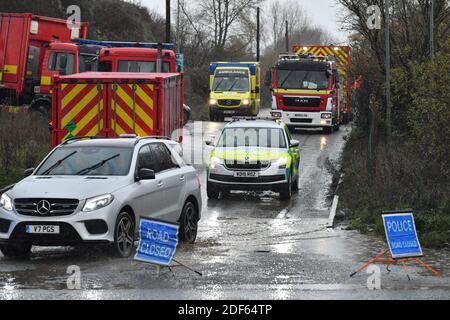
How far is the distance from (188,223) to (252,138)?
721 centimetres

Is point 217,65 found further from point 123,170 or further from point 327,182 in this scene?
point 123,170

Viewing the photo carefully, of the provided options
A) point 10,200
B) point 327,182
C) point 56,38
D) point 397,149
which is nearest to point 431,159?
point 397,149

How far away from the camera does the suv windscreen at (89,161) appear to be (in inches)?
538

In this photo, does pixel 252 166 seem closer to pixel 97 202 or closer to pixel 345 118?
pixel 97 202

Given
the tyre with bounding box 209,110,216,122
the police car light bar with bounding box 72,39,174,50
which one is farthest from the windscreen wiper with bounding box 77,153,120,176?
the tyre with bounding box 209,110,216,122

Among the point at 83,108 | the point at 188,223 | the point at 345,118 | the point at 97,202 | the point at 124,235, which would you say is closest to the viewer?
the point at 97,202

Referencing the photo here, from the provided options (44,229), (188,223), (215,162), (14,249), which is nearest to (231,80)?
(215,162)

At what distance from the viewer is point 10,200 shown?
12.9m

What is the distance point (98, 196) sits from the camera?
12.7m

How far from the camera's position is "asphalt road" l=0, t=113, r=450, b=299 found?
1055cm

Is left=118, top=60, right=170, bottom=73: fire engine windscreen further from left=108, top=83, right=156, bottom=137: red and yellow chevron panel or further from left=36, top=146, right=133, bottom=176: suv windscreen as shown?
left=36, top=146, right=133, bottom=176: suv windscreen

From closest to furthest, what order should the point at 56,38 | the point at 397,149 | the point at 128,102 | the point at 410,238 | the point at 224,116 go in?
the point at 410,238 < the point at 128,102 < the point at 397,149 < the point at 56,38 < the point at 224,116

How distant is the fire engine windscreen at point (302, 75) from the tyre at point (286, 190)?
16030mm

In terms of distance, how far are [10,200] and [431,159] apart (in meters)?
9.29
